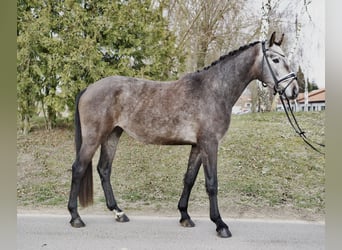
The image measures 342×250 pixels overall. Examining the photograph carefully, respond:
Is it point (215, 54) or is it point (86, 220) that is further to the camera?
point (215, 54)

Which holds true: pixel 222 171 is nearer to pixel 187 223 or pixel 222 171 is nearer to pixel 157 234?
pixel 187 223

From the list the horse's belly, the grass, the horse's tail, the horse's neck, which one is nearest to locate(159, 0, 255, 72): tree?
the horse's neck

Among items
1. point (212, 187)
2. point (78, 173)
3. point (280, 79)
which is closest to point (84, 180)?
point (78, 173)

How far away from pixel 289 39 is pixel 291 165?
131 centimetres

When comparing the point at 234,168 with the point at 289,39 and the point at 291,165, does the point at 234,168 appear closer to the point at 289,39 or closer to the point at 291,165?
the point at 291,165

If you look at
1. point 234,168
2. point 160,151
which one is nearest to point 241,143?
point 234,168

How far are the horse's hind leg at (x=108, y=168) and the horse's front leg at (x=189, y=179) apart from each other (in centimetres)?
57

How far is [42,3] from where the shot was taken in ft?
11.7

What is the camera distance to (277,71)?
2.96 meters

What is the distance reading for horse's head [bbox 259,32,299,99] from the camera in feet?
9.65

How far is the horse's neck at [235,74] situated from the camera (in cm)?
302

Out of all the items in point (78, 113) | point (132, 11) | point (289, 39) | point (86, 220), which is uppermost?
point (132, 11)

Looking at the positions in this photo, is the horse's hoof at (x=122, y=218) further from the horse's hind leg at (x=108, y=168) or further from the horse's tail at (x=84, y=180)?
the horse's tail at (x=84, y=180)
